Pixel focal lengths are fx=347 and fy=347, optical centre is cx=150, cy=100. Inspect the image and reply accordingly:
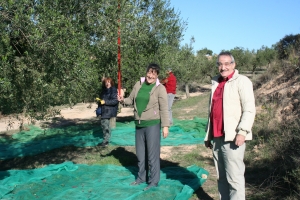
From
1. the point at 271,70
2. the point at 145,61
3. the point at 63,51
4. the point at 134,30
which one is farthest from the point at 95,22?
the point at 271,70

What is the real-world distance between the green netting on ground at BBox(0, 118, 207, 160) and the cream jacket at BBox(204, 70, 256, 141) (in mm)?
5043

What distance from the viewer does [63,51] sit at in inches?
191

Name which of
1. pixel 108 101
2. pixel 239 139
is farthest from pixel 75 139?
pixel 239 139

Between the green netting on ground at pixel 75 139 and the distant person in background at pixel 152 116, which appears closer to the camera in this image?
the distant person in background at pixel 152 116

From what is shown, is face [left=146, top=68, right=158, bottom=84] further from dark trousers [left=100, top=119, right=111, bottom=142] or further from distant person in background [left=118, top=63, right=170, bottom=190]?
dark trousers [left=100, top=119, right=111, bottom=142]

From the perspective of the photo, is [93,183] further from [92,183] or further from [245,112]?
[245,112]

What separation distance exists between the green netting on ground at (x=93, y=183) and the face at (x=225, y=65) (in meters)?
2.01

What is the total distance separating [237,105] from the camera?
162 inches

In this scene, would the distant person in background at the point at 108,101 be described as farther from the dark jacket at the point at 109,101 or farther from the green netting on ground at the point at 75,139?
the green netting on ground at the point at 75,139

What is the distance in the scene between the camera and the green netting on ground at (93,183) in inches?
209

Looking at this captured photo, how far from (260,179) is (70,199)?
10.3ft

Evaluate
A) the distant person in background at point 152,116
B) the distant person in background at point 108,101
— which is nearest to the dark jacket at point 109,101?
the distant person in background at point 108,101

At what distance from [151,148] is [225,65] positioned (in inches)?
79.7

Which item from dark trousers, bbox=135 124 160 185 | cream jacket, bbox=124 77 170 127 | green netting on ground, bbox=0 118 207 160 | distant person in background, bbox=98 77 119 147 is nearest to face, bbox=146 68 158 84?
cream jacket, bbox=124 77 170 127
